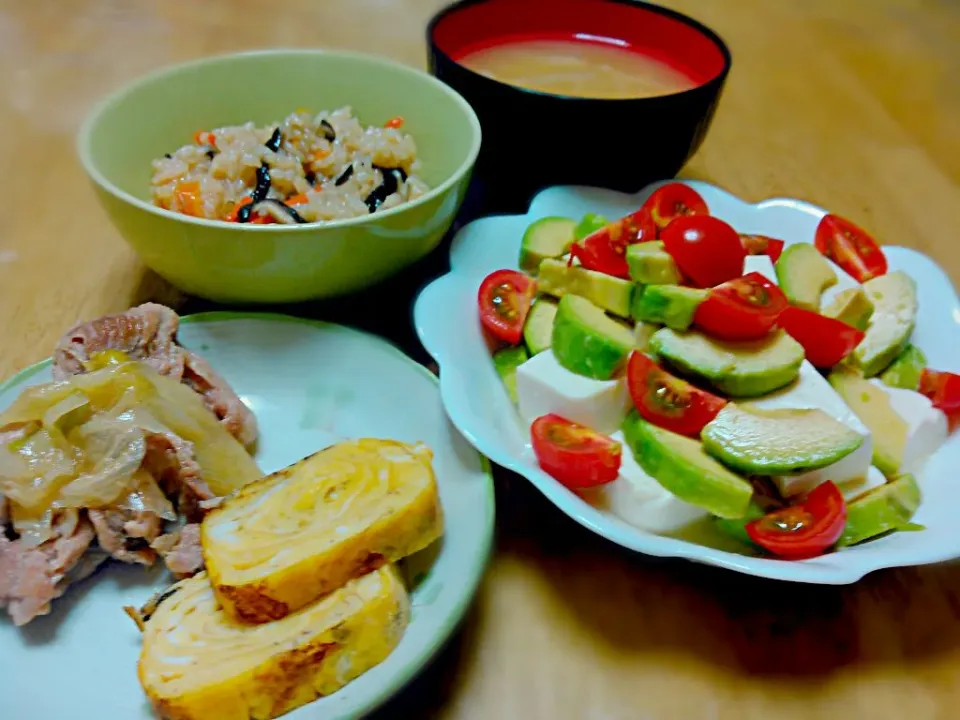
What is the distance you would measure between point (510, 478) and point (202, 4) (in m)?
2.26

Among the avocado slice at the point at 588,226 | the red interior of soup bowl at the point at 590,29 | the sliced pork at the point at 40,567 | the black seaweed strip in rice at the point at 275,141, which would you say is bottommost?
the sliced pork at the point at 40,567

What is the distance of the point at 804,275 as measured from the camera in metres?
1.37

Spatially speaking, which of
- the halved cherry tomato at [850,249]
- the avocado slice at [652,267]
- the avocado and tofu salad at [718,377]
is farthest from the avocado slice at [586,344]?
the halved cherry tomato at [850,249]

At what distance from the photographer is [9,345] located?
4.55ft

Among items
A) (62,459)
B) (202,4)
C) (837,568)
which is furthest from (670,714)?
(202,4)

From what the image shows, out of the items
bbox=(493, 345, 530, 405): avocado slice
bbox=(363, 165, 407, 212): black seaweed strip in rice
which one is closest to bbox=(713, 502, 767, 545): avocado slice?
bbox=(493, 345, 530, 405): avocado slice

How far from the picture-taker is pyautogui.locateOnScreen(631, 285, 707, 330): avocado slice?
46.6 inches

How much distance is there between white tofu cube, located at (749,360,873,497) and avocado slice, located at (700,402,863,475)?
0.03 meters

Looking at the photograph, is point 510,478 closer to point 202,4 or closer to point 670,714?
point 670,714

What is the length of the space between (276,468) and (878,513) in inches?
33.0

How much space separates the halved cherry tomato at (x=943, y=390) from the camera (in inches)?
46.6

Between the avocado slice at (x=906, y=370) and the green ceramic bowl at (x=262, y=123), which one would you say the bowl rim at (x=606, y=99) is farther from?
the avocado slice at (x=906, y=370)

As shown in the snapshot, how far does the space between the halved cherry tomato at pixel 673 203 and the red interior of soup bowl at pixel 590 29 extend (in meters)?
0.39

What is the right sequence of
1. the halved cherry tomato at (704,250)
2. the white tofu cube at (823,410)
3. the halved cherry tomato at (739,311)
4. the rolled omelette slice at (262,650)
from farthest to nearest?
the halved cherry tomato at (704,250) → the halved cherry tomato at (739,311) → the white tofu cube at (823,410) → the rolled omelette slice at (262,650)
